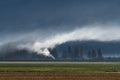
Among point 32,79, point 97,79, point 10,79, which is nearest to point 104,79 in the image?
point 97,79

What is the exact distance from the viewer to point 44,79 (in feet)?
265

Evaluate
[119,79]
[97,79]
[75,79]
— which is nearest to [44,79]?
[75,79]

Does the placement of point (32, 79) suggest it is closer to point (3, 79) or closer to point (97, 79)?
point (3, 79)

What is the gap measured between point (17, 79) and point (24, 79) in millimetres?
1911

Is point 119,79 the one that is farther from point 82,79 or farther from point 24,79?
point 24,79

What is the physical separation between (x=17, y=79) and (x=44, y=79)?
691 centimetres

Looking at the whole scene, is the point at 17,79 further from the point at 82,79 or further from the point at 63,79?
the point at 82,79

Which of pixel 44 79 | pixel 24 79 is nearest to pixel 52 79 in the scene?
pixel 44 79

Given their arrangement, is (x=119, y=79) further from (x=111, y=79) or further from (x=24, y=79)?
(x=24, y=79)

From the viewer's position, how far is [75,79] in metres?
82.2

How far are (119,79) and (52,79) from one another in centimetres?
1761

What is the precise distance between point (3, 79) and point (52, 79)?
40.5 ft

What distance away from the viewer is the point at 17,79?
8088cm

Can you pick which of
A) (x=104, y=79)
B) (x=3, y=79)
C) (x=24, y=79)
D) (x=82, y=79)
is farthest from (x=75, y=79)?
(x=3, y=79)
